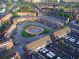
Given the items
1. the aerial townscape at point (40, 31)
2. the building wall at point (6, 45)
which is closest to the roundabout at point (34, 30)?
the aerial townscape at point (40, 31)

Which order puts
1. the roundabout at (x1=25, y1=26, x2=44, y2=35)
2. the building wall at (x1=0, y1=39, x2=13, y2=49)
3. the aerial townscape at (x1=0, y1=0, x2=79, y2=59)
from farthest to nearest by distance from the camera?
the roundabout at (x1=25, y1=26, x2=44, y2=35) → the building wall at (x1=0, y1=39, x2=13, y2=49) → the aerial townscape at (x1=0, y1=0, x2=79, y2=59)

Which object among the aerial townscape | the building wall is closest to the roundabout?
the aerial townscape

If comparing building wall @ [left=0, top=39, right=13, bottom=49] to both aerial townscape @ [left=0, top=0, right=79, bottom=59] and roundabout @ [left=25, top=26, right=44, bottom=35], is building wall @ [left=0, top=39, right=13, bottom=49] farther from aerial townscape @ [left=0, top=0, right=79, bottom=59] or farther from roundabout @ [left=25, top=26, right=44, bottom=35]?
roundabout @ [left=25, top=26, right=44, bottom=35]

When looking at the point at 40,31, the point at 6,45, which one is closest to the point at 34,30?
the point at 40,31

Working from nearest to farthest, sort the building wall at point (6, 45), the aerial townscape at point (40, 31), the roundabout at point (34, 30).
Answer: the aerial townscape at point (40, 31)
the building wall at point (6, 45)
the roundabout at point (34, 30)

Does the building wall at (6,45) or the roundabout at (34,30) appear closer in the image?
the building wall at (6,45)

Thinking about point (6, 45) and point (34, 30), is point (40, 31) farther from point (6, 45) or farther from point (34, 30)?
point (6, 45)

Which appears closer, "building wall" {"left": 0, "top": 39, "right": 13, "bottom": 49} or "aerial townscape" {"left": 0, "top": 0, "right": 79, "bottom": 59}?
"aerial townscape" {"left": 0, "top": 0, "right": 79, "bottom": 59}

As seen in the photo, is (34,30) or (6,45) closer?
(6,45)

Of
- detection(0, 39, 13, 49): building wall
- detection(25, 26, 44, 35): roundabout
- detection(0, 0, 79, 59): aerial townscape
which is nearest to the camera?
detection(0, 0, 79, 59): aerial townscape

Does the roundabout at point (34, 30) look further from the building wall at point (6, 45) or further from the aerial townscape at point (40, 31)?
the building wall at point (6, 45)
